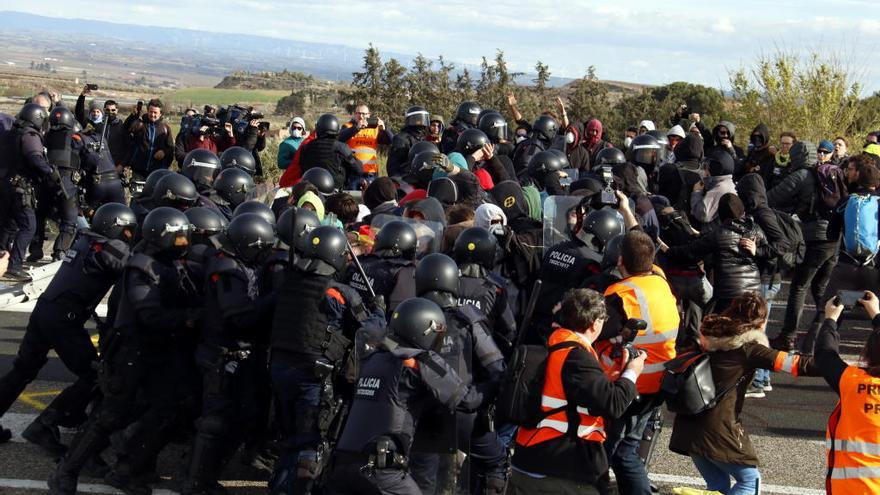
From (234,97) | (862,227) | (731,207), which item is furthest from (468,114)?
(234,97)

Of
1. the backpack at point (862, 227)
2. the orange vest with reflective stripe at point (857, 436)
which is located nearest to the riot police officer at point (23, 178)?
the backpack at point (862, 227)

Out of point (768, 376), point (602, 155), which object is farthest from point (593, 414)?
point (602, 155)

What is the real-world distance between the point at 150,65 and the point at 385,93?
530 feet

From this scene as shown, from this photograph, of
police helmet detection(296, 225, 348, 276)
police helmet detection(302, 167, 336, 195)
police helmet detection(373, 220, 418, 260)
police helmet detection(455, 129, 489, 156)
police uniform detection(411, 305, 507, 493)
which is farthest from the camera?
police helmet detection(455, 129, 489, 156)

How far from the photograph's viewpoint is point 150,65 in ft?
581

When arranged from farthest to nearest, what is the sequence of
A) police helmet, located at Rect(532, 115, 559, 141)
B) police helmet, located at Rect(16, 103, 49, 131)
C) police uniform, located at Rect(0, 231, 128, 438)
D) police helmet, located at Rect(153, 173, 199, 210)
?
police helmet, located at Rect(532, 115, 559, 141)
police helmet, located at Rect(16, 103, 49, 131)
police helmet, located at Rect(153, 173, 199, 210)
police uniform, located at Rect(0, 231, 128, 438)

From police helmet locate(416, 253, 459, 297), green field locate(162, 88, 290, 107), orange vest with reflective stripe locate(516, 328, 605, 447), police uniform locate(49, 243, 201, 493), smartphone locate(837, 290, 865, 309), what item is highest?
smartphone locate(837, 290, 865, 309)

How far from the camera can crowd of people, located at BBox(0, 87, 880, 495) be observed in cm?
528

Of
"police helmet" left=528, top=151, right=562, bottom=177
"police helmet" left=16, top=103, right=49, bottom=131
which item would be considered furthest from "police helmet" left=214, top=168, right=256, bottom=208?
"police helmet" left=16, top=103, right=49, bottom=131

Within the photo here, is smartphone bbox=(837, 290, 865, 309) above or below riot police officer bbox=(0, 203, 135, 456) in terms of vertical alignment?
above

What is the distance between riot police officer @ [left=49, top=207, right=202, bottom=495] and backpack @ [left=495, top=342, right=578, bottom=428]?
2.44m

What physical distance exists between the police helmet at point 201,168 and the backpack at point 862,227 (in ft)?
17.8

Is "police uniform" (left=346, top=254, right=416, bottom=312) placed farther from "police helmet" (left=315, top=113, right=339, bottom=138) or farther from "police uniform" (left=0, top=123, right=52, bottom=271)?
"police uniform" (left=0, top=123, right=52, bottom=271)

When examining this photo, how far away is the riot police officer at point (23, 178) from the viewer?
1248 centimetres
